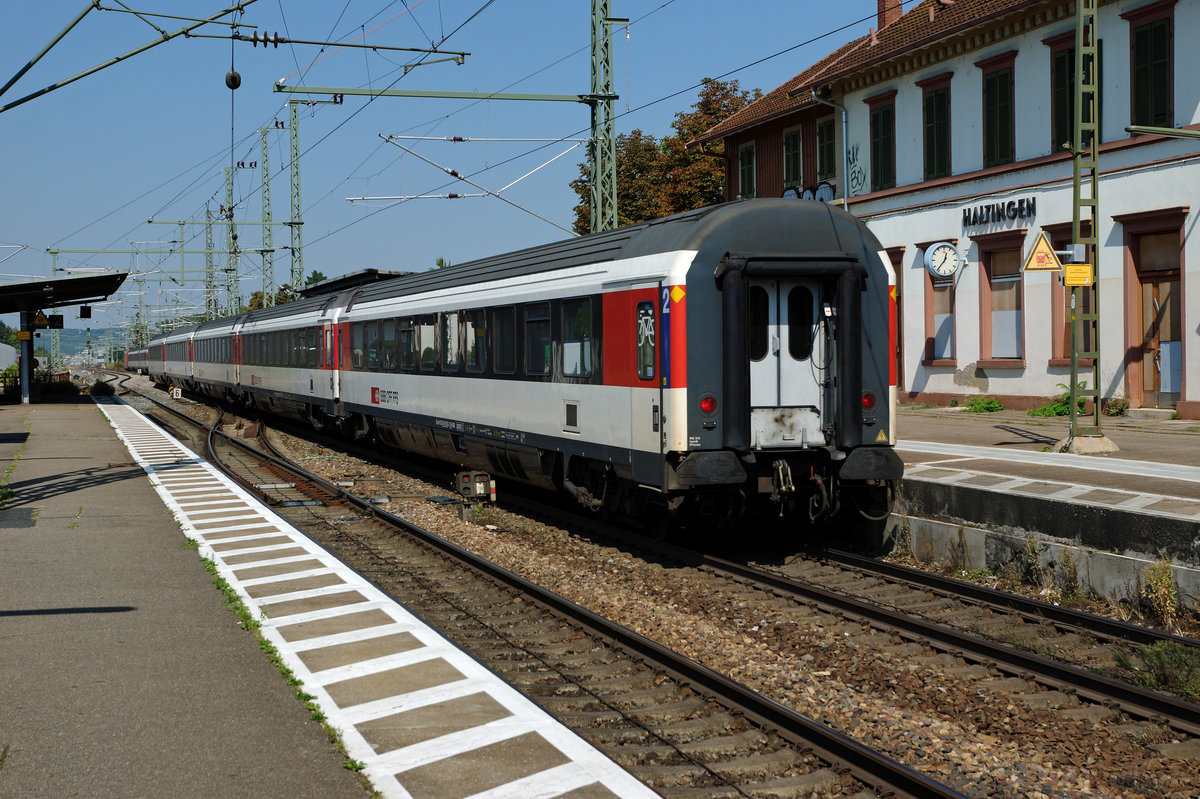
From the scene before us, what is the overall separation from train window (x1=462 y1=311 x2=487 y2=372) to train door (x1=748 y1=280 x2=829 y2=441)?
534 centimetres

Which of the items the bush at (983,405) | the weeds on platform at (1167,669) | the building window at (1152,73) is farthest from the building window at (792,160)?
the weeds on platform at (1167,669)

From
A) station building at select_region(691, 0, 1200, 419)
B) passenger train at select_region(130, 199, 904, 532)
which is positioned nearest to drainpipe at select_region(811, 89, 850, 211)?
station building at select_region(691, 0, 1200, 419)

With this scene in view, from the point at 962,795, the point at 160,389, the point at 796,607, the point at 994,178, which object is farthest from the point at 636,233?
the point at 160,389

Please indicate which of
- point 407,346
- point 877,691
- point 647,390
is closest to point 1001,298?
point 407,346

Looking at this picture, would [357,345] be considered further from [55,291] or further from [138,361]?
[138,361]

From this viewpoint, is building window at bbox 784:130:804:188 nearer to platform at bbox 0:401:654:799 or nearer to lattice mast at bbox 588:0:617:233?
lattice mast at bbox 588:0:617:233

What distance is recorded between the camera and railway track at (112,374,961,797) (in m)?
5.48

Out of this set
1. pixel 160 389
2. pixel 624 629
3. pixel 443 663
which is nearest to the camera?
pixel 443 663

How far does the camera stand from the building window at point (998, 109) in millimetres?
23094

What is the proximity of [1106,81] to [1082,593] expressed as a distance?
48.0ft

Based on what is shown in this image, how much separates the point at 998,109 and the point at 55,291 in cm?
2931

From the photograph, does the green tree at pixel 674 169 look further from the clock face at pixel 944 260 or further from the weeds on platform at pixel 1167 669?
the weeds on platform at pixel 1167 669

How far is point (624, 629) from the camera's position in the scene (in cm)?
809

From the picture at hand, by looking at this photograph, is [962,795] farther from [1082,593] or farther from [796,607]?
[1082,593]
